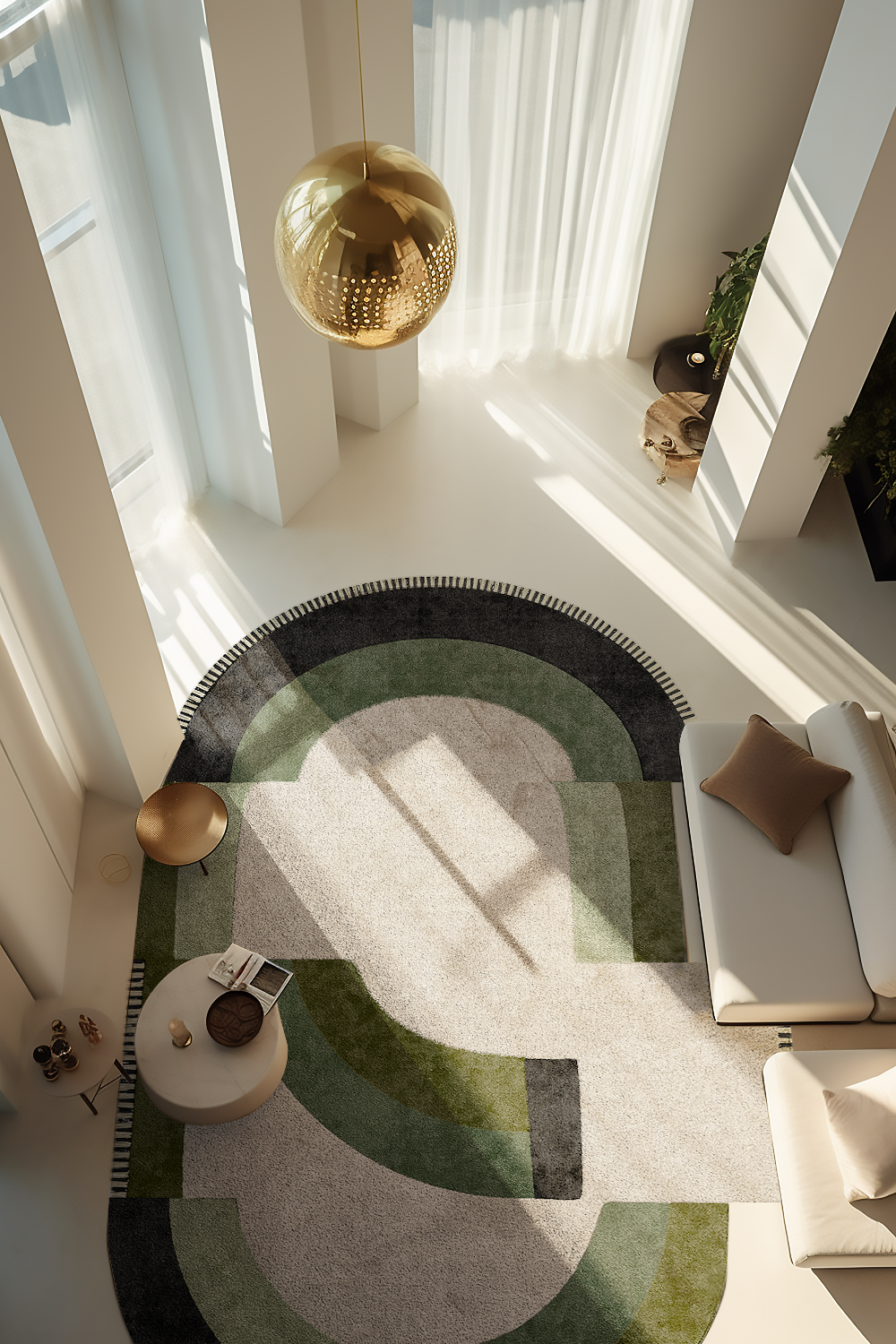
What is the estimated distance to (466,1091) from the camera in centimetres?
433

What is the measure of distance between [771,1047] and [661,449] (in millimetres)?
3413

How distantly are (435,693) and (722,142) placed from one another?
3.59m

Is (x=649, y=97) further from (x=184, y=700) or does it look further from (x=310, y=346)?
(x=184, y=700)

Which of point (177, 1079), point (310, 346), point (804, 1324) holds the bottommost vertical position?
point (804, 1324)

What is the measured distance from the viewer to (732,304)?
19.7 feet

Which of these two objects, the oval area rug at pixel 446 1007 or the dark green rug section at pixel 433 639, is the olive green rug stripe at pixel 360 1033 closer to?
the oval area rug at pixel 446 1007

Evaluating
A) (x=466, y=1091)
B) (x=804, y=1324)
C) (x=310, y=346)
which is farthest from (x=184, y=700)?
(x=804, y=1324)

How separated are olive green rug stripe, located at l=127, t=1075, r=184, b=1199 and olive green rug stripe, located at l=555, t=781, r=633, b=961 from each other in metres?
1.80

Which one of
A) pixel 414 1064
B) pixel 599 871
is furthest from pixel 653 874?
pixel 414 1064

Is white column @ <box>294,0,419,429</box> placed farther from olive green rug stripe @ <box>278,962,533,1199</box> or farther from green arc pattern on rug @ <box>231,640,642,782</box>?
olive green rug stripe @ <box>278,962,533,1199</box>

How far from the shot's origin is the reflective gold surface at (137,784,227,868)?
4.64 m

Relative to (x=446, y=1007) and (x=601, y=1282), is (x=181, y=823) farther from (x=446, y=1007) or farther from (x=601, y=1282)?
(x=601, y=1282)

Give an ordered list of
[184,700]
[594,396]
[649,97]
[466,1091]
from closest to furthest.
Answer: [466,1091], [184,700], [649,97], [594,396]

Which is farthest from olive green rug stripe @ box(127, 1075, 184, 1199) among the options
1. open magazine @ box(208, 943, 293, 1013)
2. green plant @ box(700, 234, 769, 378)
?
green plant @ box(700, 234, 769, 378)
